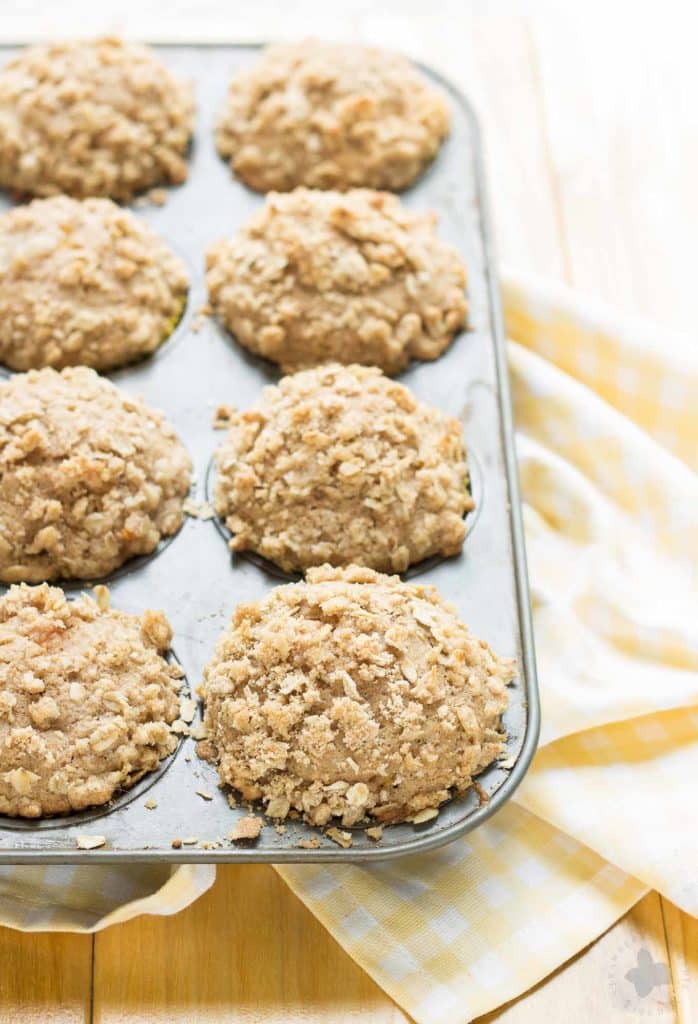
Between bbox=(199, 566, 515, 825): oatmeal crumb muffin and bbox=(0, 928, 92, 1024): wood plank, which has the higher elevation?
bbox=(199, 566, 515, 825): oatmeal crumb muffin

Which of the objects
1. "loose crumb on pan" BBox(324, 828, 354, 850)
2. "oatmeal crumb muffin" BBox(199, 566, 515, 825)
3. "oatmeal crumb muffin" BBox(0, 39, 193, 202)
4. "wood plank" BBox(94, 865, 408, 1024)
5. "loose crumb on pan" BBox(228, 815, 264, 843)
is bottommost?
"wood plank" BBox(94, 865, 408, 1024)

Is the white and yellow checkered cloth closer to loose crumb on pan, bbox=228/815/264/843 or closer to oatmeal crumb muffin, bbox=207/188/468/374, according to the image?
loose crumb on pan, bbox=228/815/264/843

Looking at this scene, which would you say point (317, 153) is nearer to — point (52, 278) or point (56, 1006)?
point (52, 278)

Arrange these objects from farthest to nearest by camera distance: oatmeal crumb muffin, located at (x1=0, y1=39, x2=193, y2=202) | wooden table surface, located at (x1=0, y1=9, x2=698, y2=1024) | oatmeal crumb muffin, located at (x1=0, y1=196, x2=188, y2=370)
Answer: oatmeal crumb muffin, located at (x1=0, y1=39, x2=193, y2=202) < oatmeal crumb muffin, located at (x1=0, y1=196, x2=188, y2=370) < wooden table surface, located at (x1=0, y1=9, x2=698, y2=1024)

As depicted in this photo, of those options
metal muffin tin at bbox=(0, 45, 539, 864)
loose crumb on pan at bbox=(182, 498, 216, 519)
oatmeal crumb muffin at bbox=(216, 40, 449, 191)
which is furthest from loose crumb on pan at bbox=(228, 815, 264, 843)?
oatmeal crumb muffin at bbox=(216, 40, 449, 191)

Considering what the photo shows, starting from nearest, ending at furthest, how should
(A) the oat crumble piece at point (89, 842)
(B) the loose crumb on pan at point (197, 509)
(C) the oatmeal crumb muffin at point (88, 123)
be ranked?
(A) the oat crumble piece at point (89, 842) → (B) the loose crumb on pan at point (197, 509) → (C) the oatmeal crumb muffin at point (88, 123)
